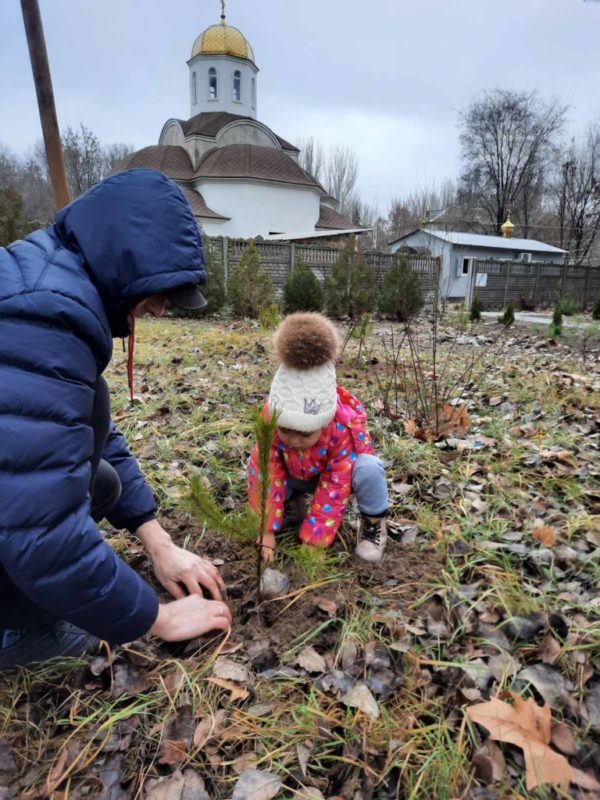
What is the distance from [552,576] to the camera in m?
1.71

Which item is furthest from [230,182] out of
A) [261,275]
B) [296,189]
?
[261,275]

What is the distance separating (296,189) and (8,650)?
96.8 feet

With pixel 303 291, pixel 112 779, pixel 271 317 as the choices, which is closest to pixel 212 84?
pixel 303 291

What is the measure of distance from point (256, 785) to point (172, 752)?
9.0 inches

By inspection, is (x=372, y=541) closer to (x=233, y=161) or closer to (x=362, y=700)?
(x=362, y=700)

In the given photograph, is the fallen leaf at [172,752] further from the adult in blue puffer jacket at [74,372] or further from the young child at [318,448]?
the young child at [318,448]

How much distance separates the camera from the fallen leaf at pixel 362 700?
1228 mm

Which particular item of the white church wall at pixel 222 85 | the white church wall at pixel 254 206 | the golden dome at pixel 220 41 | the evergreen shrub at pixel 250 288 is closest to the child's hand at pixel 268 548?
the evergreen shrub at pixel 250 288

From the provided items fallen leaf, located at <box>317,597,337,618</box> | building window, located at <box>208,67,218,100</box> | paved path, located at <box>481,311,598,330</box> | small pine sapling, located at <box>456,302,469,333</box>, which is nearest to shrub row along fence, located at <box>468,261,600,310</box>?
paved path, located at <box>481,311,598,330</box>

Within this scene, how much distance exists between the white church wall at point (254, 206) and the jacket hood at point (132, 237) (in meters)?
27.1

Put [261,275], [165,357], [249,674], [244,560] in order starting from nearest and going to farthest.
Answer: [249,674], [244,560], [165,357], [261,275]

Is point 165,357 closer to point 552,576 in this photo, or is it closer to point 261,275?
point 552,576

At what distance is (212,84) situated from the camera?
105 ft

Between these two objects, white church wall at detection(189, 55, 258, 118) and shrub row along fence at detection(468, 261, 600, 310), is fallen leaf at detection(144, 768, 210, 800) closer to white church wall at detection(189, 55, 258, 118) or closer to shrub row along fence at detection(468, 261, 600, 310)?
shrub row along fence at detection(468, 261, 600, 310)
